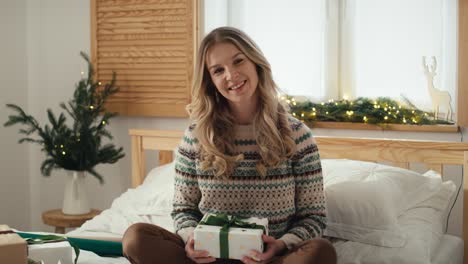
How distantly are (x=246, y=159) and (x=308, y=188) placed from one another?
21 centimetres

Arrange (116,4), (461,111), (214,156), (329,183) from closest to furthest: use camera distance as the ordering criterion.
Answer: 1. (214,156)
2. (329,183)
3. (461,111)
4. (116,4)

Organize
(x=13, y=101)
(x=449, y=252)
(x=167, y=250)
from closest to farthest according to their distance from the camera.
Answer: (x=167, y=250) → (x=449, y=252) → (x=13, y=101)

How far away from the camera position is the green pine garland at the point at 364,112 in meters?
3.07

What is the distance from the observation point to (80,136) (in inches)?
135

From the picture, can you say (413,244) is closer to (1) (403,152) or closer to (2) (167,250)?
(1) (403,152)

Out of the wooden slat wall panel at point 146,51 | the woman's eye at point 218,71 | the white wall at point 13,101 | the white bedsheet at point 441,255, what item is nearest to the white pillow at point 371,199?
the white bedsheet at point 441,255

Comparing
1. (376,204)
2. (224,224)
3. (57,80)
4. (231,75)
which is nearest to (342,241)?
(376,204)

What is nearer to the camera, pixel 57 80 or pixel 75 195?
pixel 75 195

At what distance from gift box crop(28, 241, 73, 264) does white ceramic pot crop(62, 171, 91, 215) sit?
1.54 m

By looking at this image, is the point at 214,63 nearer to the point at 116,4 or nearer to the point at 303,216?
the point at 303,216

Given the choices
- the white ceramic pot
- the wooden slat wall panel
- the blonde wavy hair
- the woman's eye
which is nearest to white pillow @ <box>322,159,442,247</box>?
the blonde wavy hair

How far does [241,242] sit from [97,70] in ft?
6.92

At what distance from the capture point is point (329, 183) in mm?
2391

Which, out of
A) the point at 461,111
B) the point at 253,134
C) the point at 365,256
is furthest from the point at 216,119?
the point at 461,111
